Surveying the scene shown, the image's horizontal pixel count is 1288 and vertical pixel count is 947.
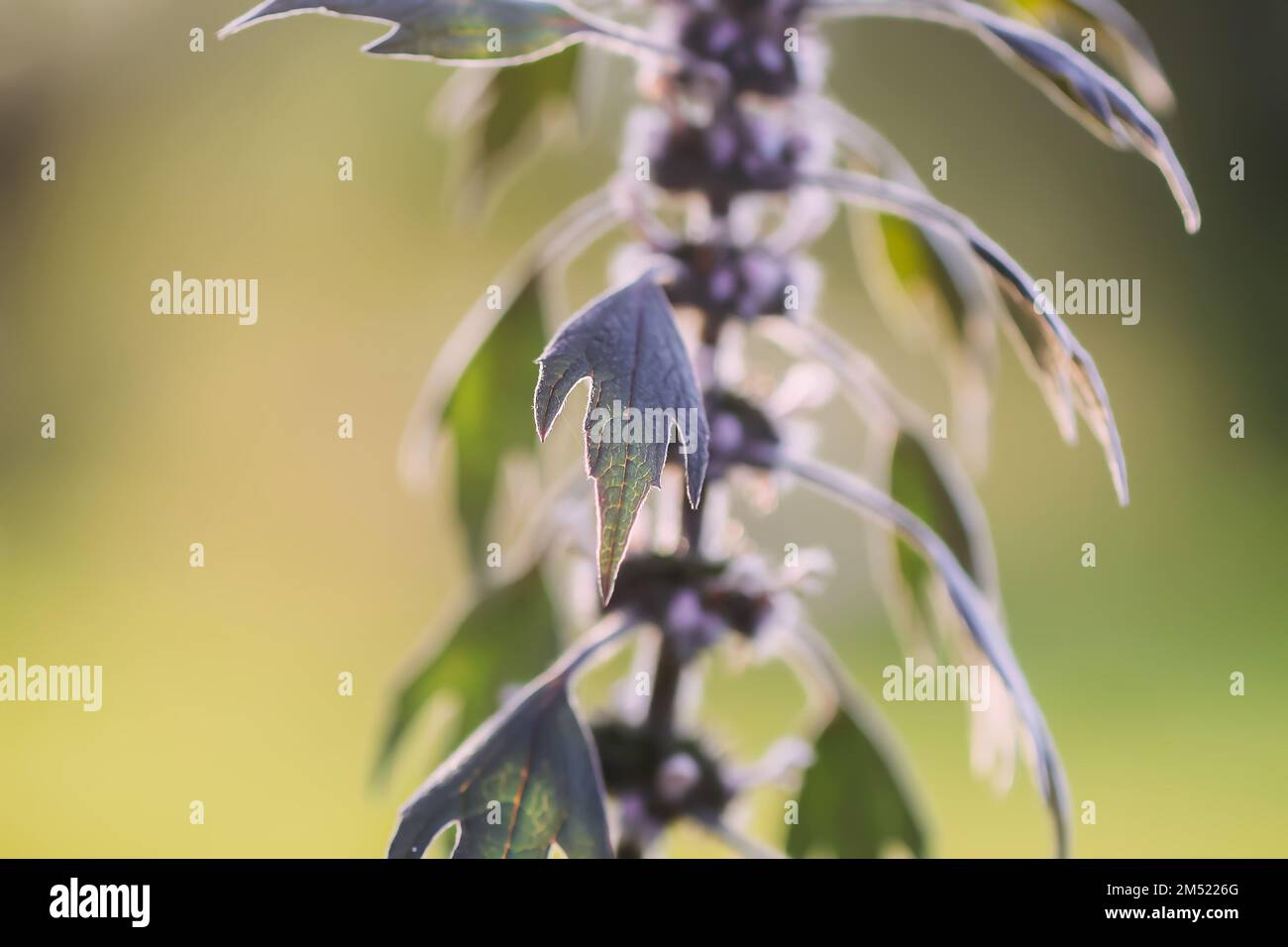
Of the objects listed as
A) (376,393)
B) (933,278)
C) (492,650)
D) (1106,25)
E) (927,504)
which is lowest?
(492,650)

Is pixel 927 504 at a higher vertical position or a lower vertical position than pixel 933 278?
lower

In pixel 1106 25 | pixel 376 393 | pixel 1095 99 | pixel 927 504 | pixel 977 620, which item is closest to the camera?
pixel 1095 99

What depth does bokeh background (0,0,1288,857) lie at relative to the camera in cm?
452

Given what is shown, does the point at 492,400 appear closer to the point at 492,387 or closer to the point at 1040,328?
the point at 492,387

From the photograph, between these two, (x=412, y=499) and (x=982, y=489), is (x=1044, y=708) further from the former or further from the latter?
(x=412, y=499)

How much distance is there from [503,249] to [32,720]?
3.05m

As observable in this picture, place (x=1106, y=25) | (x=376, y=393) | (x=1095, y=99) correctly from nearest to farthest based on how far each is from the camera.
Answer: (x=1095, y=99)
(x=1106, y=25)
(x=376, y=393)

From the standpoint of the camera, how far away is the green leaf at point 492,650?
1.34m

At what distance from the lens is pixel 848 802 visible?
1272 millimetres

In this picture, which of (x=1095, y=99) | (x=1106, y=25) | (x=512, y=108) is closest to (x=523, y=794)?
(x=1095, y=99)

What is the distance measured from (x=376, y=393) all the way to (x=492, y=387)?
456 centimetres

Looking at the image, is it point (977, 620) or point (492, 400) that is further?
point (492, 400)

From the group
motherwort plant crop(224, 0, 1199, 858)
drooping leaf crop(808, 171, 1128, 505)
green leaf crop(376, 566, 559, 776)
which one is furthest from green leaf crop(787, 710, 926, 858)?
drooping leaf crop(808, 171, 1128, 505)

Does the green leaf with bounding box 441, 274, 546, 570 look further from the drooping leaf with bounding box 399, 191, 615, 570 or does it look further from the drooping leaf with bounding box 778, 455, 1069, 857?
the drooping leaf with bounding box 778, 455, 1069, 857
